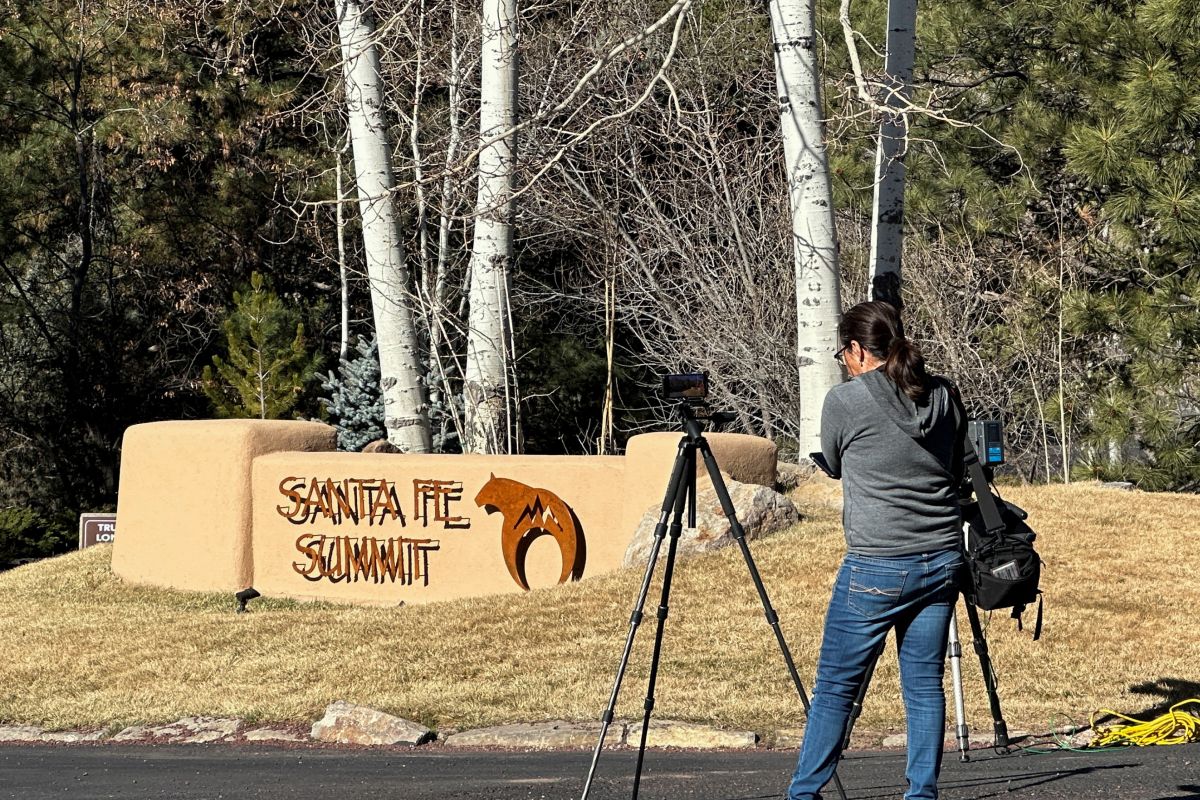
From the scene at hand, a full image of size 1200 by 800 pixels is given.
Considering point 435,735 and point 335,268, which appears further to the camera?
point 335,268

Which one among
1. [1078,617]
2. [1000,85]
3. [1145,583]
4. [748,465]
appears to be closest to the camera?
[1078,617]

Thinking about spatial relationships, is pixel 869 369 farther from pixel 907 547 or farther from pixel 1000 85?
pixel 1000 85

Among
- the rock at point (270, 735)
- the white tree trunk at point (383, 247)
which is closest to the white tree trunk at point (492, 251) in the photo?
the white tree trunk at point (383, 247)

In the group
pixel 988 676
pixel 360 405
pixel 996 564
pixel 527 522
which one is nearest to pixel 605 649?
pixel 527 522

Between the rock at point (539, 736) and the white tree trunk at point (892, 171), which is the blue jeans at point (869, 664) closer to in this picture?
the rock at point (539, 736)

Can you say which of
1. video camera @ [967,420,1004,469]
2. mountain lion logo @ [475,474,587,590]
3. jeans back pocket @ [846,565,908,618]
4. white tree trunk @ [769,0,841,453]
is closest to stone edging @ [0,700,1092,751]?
video camera @ [967,420,1004,469]

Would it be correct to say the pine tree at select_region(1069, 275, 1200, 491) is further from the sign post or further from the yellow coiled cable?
the sign post

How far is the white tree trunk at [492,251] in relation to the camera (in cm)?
1562

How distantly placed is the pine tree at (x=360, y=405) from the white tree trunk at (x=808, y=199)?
7209 mm

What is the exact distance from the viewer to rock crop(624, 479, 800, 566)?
12734mm

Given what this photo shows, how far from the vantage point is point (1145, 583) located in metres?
11.5

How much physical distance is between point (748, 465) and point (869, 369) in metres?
8.22

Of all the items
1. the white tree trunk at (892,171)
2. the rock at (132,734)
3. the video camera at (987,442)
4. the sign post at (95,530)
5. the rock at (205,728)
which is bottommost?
the rock at (132,734)

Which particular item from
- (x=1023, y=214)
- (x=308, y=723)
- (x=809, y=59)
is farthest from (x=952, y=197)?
(x=308, y=723)
